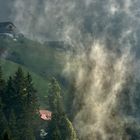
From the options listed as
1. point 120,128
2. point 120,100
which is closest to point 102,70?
point 120,100

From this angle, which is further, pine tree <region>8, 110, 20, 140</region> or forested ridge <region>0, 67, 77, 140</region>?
forested ridge <region>0, 67, 77, 140</region>

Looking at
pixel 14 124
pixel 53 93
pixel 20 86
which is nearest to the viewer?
pixel 14 124

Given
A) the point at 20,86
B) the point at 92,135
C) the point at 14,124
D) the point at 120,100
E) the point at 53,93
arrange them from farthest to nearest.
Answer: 1. the point at 53,93
2. the point at 120,100
3. the point at 92,135
4. the point at 20,86
5. the point at 14,124

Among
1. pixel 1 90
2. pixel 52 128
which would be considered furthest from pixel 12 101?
pixel 52 128

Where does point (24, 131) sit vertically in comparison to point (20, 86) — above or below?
below

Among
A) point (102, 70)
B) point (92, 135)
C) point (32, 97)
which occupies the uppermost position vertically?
point (102, 70)

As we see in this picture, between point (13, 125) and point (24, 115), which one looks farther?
point (24, 115)

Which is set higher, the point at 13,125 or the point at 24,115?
the point at 24,115

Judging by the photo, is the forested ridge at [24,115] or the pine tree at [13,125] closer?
the pine tree at [13,125]

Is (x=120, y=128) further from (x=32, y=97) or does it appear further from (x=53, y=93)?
(x=53, y=93)

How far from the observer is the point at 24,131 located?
13638 centimetres

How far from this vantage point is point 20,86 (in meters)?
143

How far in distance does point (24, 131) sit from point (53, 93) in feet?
170

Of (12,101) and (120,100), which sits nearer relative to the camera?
(12,101)
